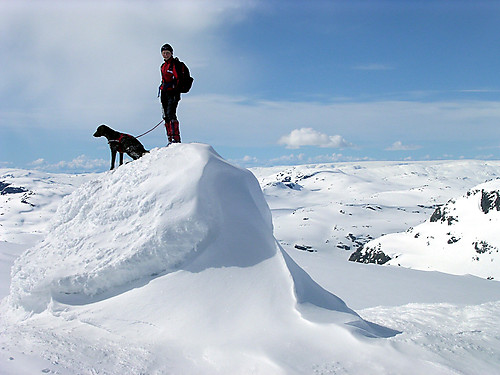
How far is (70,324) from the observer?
5301 millimetres

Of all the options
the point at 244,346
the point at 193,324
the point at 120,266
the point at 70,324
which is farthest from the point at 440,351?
the point at 70,324

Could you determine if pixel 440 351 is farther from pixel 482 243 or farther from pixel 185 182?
pixel 482 243

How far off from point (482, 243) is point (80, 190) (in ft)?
309

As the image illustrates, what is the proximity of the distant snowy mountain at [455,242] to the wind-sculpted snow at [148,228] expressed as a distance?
83182 millimetres

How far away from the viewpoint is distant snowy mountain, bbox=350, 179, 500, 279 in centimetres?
7944

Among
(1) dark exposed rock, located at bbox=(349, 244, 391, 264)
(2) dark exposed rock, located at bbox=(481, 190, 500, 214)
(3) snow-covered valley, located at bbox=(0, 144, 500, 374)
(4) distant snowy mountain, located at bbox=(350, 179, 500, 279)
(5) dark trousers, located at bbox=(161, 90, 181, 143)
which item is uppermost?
(5) dark trousers, located at bbox=(161, 90, 181, 143)

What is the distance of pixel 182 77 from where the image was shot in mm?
7996

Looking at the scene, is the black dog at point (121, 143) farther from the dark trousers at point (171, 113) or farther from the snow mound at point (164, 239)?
the snow mound at point (164, 239)

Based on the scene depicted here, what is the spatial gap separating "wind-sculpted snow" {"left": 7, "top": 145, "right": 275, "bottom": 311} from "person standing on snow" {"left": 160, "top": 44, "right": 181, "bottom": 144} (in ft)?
4.32

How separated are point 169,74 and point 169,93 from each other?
1.34ft

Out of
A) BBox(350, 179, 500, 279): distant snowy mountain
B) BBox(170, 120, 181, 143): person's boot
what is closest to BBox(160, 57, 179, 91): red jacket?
BBox(170, 120, 181, 143): person's boot

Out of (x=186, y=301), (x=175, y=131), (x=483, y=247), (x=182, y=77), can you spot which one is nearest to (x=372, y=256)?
(x=483, y=247)

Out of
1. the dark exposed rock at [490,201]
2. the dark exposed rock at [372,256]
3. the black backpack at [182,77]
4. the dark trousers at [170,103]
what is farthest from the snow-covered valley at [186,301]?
the dark exposed rock at [490,201]

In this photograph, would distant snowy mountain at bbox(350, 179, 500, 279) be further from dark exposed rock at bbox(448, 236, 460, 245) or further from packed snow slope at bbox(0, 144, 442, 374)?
packed snow slope at bbox(0, 144, 442, 374)
